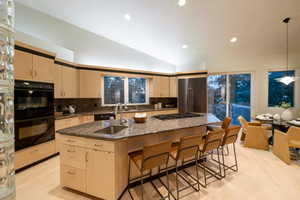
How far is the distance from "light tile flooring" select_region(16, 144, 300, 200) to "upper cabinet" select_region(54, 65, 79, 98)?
1650 mm

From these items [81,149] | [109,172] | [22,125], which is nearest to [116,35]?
[22,125]

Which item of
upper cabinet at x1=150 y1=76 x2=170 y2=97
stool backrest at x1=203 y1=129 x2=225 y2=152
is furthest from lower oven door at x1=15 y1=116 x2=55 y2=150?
upper cabinet at x1=150 y1=76 x2=170 y2=97

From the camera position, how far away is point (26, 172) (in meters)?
2.68

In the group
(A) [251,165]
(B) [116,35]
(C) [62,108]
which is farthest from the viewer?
(B) [116,35]

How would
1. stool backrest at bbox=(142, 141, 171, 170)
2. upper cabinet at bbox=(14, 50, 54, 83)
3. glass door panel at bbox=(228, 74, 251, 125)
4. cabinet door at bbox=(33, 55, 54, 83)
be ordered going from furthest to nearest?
glass door panel at bbox=(228, 74, 251, 125) → cabinet door at bbox=(33, 55, 54, 83) → upper cabinet at bbox=(14, 50, 54, 83) → stool backrest at bbox=(142, 141, 171, 170)

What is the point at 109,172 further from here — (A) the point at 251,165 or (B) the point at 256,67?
(B) the point at 256,67

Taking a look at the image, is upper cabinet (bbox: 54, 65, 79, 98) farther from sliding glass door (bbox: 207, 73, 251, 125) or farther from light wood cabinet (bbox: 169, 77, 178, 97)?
sliding glass door (bbox: 207, 73, 251, 125)

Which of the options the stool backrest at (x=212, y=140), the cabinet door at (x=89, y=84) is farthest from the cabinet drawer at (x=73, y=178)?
the cabinet door at (x=89, y=84)

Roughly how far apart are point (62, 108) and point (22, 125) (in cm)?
147

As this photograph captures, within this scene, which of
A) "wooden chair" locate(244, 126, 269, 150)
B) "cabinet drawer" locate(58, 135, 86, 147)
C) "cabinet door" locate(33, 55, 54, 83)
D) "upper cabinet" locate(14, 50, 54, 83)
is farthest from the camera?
"wooden chair" locate(244, 126, 269, 150)

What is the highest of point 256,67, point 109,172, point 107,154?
point 256,67

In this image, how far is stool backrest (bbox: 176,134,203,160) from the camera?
6.52 ft

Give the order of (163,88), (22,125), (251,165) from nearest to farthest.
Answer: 1. (22,125)
2. (251,165)
3. (163,88)

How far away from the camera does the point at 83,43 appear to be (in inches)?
181
